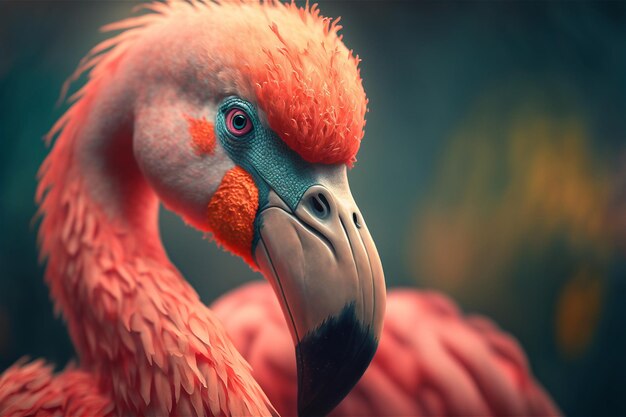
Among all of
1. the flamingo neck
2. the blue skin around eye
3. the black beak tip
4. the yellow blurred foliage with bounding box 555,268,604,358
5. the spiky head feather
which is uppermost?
the yellow blurred foliage with bounding box 555,268,604,358

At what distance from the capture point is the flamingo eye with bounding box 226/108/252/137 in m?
0.78

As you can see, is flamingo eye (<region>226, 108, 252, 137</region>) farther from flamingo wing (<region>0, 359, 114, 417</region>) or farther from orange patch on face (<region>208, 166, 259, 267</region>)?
flamingo wing (<region>0, 359, 114, 417</region>)

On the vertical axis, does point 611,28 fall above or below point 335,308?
above

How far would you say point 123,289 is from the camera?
0.85 metres

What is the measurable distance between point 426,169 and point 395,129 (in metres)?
0.14

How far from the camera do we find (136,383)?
32.4 inches

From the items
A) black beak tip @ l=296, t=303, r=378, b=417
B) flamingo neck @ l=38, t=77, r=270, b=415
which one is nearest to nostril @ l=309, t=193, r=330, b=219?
black beak tip @ l=296, t=303, r=378, b=417

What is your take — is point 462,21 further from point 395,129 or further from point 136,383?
point 136,383

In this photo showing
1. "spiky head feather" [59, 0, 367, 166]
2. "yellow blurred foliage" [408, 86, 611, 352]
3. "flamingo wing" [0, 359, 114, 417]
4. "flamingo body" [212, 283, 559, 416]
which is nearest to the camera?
"spiky head feather" [59, 0, 367, 166]

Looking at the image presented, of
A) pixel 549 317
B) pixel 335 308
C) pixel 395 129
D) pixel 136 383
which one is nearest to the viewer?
pixel 335 308

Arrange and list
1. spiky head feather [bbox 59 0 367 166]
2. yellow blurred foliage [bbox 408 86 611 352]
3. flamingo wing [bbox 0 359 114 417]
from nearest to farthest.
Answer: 1. spiky head feather [bbox 59 0 367 166]
2. flamingo wing [bbox 0 359 114 417]
3. yellow blurred foliage [bbox 408 86 611 352]

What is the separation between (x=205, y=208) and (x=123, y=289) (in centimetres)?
19

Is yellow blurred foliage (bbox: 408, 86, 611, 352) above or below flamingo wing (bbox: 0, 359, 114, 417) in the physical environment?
above

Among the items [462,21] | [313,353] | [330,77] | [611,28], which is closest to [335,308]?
[313,353]
